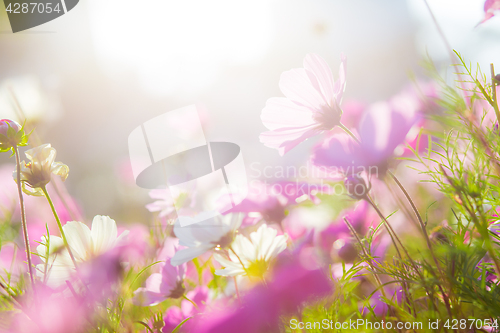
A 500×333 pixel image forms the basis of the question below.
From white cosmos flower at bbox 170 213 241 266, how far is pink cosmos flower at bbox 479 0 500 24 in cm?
29

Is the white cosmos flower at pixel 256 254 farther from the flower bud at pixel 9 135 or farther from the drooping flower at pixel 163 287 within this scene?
the flower bud at pixel 9 135

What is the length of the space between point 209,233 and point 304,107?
17 centimetres

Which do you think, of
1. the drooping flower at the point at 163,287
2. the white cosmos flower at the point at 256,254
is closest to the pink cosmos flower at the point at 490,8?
the white cosmos flower at the point at 256,254

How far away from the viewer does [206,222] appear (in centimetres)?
33

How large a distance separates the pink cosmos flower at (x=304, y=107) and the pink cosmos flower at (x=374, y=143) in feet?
0.15

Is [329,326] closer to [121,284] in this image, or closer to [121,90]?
[121,284]

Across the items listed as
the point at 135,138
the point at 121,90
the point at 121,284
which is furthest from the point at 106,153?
the point at 121,284

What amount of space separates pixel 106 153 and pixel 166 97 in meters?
0.54

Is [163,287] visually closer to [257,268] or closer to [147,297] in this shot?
[147,297]

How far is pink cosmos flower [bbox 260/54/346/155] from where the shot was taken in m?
0.32

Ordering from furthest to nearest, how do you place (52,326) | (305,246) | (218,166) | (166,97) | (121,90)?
(121,90) → (166,97) → (218,166) → (305,246) → (52,326)

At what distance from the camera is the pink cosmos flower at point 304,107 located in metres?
0.32

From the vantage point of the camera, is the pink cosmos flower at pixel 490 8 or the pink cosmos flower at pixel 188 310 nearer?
the pink cosmos flower at pixel 490 8

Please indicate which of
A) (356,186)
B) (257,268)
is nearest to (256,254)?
(257,268)
